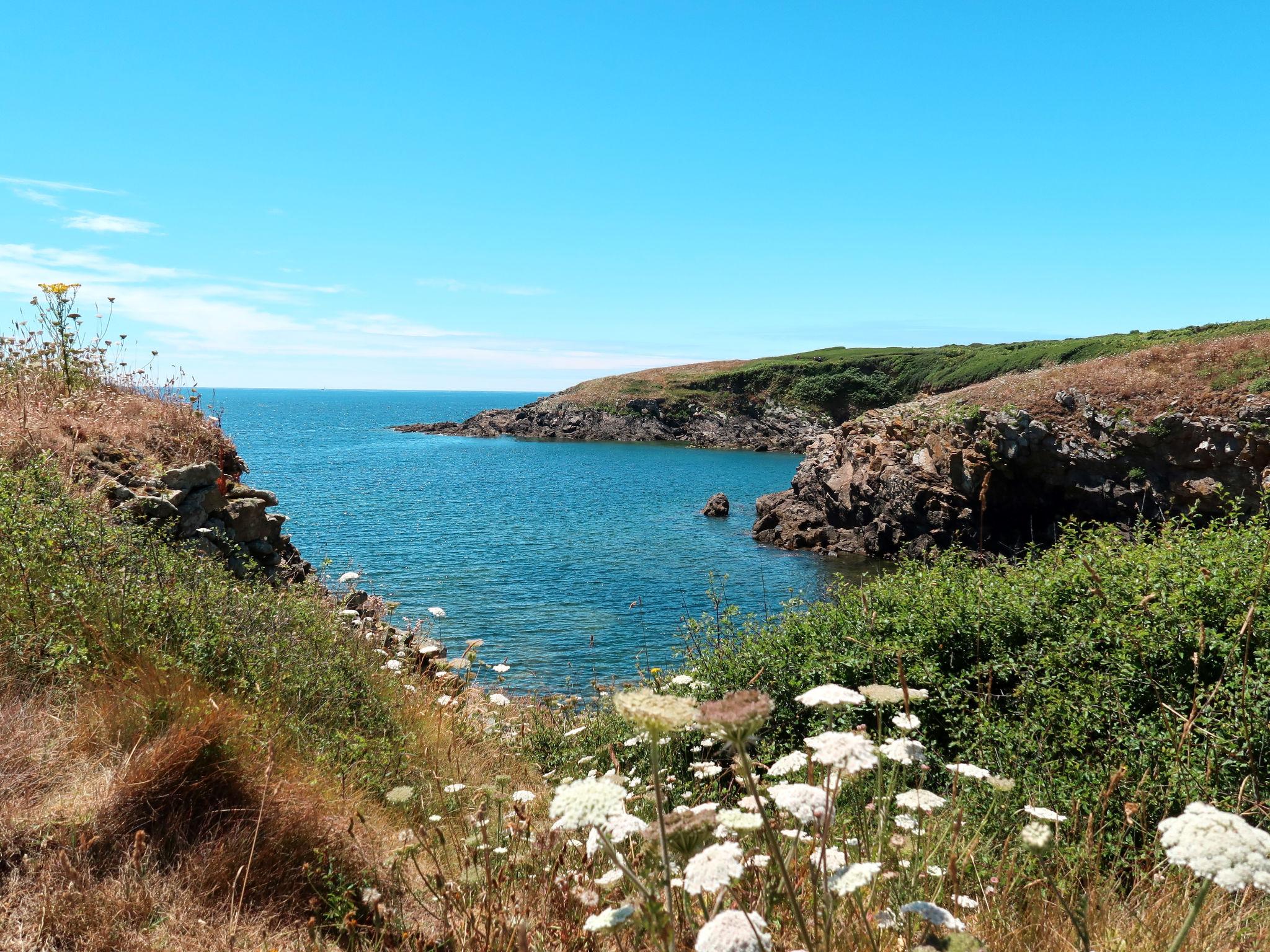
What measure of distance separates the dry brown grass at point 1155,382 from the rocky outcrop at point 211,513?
2917 cm

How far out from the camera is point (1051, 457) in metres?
30.0

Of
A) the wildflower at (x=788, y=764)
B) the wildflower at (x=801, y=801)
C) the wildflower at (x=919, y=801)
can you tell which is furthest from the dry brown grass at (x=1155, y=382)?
the wildflower at (x=801, y=801)

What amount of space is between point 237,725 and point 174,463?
7.71 meters

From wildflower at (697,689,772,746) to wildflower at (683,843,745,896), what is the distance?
0.39 m

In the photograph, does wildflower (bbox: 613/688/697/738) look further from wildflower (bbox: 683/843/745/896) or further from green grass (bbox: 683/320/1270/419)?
green grass (bbox: 683/320/1270/419)

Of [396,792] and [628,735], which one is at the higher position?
[396,792]

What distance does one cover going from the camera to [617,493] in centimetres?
5484

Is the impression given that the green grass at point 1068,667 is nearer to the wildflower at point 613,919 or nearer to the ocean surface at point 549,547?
the ocean surface at point 549,547

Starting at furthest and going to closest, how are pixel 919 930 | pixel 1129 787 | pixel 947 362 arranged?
pixel 947 362
pixel 1129 787
pixel 919 930

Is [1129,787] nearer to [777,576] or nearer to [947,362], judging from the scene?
[777,576]

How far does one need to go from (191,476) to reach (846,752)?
33.1 feet

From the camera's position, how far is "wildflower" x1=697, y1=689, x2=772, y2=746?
1605 millimetres

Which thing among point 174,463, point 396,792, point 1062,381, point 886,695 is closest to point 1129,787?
point 886,695

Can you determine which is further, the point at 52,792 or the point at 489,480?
the point at 489,480
